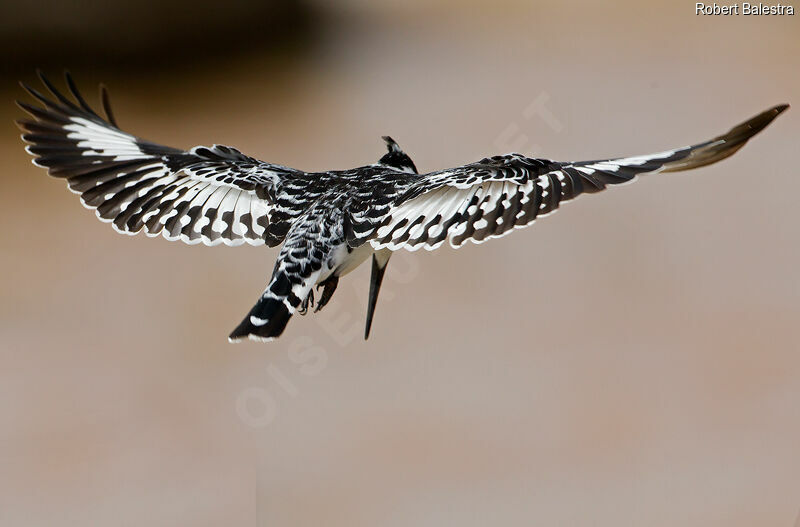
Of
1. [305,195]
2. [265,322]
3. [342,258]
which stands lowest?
[265,322]

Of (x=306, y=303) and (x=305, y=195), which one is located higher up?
(x=305, y=195)

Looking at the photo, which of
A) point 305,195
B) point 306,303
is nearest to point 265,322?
point 306,303

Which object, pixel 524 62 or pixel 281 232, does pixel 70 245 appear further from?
pixel 281 232

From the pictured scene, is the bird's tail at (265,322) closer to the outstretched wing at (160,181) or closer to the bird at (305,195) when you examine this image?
the bird at (305,195)

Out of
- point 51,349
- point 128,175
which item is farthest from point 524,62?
point 128,175

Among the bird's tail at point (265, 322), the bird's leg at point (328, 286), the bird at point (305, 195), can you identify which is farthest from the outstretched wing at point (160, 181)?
the bird's tail at point (265, 322)

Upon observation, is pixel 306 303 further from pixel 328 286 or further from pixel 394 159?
pixel 394 159
